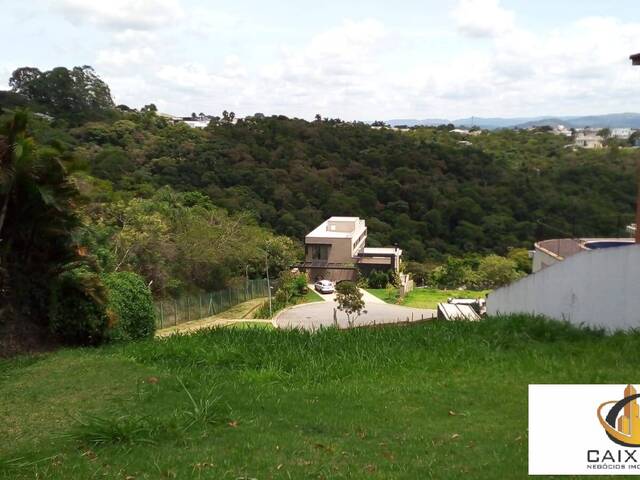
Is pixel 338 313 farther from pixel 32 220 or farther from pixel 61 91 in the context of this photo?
pixel 61 91

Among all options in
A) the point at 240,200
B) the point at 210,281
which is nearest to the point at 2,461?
the point at 210,281

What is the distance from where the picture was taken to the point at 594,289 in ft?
32.5

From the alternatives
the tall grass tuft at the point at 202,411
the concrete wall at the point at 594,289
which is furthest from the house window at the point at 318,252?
the tall grass tuft at the point at 202,411

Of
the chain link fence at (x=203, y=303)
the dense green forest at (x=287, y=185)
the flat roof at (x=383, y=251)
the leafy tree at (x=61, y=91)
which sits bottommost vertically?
the flat roof at (x=383, y=251)

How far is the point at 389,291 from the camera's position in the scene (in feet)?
148

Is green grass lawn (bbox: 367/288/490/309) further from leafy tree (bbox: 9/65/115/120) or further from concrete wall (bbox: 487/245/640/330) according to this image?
leafy tree (bbox: 9/65/115/120)

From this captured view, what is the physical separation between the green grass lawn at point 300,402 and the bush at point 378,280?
1542 inches

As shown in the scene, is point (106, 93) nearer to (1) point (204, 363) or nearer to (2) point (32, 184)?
(2) point (32, 184)

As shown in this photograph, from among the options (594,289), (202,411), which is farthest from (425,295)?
(202,411)

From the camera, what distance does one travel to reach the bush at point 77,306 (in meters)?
12.8

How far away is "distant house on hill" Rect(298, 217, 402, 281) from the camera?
5419 cm

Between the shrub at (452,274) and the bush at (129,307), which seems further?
the shrub at (452,274)

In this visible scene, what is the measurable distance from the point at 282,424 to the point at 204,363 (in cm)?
311

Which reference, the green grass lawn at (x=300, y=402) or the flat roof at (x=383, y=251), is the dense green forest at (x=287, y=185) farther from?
the green grass lawn at (x=300, y=402)
